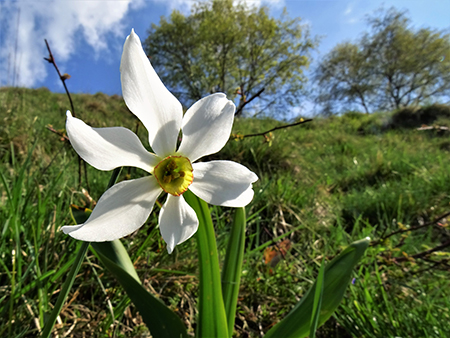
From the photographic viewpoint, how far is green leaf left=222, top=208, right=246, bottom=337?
Answer: 70 cm

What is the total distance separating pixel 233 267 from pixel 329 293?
24 centimetres

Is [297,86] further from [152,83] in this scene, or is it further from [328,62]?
[152,83]

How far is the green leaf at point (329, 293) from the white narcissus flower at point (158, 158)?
37cm

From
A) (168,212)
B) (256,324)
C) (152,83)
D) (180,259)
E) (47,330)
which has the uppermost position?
(152,83)

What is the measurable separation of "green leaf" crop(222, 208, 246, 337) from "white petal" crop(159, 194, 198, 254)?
26cm

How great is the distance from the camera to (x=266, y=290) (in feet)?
3.77

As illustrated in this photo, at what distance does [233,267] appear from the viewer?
2.32 ft

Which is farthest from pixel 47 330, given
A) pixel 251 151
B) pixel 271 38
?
pixel 271 38

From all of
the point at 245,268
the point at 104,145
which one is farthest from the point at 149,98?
the point at 245,268

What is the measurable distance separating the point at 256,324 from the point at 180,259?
0.40m

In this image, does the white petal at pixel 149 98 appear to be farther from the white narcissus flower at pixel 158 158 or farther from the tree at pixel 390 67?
the tree at pixel 390 67

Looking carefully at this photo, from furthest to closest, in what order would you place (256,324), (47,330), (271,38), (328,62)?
(328,62), (271,38), (256,324), (47,330)

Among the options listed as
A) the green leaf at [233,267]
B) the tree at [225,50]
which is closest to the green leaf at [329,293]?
the green leaf at [233,267]

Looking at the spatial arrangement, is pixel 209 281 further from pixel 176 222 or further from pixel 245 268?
pixel 245 268
